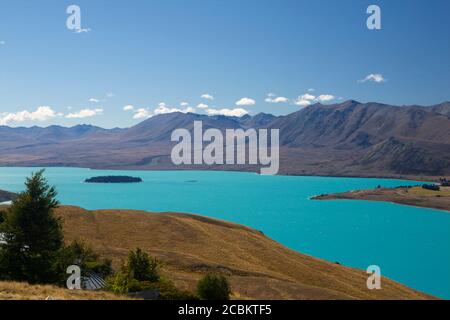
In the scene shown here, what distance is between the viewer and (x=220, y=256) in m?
59.8

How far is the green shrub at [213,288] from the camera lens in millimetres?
29672

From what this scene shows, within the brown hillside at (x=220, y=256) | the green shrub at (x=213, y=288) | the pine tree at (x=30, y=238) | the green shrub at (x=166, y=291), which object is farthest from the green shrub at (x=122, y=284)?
the brown hillside at (x=220, y=256)

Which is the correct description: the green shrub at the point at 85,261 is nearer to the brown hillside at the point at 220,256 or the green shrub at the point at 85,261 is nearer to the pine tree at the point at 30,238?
the pine tree at the point at 30,238

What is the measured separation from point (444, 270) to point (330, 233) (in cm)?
4698

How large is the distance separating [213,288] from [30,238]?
45.6 feet

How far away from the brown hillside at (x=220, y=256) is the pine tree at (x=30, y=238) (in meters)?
13.6

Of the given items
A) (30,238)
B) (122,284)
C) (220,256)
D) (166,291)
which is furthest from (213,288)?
(220,256)

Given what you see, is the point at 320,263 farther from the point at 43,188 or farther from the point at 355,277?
the point at 43,188

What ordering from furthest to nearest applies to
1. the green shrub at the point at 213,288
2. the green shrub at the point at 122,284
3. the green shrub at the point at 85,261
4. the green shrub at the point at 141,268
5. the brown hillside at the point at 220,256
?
1. the brown hillside at the point at 220,256
2. the green shrub at the point at 85,261
3. the green shrub at the point at 141,268
4. the green shrub at the point at 122,284
5. the green shrub at the point at 213,288

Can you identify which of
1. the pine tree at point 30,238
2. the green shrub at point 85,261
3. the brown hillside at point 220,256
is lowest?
the brown hillside at point 220,256

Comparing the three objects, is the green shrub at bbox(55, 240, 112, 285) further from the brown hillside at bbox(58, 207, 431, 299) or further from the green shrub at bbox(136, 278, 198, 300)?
the green shrub at bbox(136, 278, 198, 300)
